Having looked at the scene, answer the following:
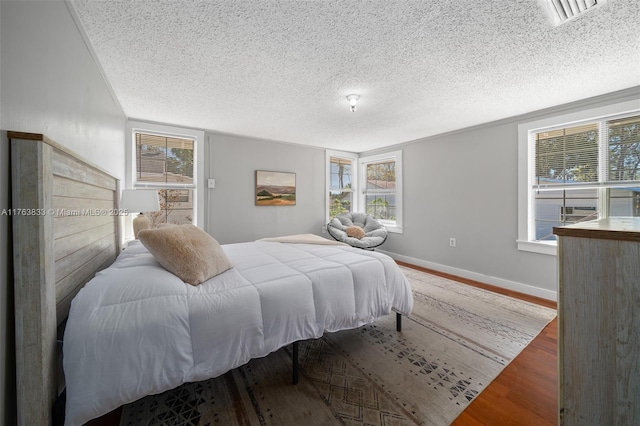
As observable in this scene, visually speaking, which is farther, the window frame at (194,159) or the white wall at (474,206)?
the window frame at (194,159)

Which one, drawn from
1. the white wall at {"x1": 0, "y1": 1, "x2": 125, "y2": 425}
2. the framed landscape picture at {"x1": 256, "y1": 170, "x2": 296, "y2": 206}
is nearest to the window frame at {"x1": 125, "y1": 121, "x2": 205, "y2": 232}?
the framed landscape picture at {"x1": 256, "y1": 170, "x2": 296, "y2": 206}

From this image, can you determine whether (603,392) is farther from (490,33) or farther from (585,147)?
(585,147)

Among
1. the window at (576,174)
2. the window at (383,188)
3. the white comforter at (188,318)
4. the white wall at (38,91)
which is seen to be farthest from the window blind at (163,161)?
the window at (576,174)

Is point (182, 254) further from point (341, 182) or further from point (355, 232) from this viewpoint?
point (341, 182)

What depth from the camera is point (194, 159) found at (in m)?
3.79

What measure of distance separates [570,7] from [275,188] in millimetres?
3893

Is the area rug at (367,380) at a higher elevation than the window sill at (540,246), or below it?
below

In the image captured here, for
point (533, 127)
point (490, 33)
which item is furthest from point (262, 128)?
point (533, 127)

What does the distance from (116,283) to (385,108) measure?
3.00 m

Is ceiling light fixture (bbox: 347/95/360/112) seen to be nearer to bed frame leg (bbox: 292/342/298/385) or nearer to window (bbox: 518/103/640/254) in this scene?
window (bbox: 518/103/640/254)

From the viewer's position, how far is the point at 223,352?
127 cm

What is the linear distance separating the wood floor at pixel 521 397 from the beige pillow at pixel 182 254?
2.68ft

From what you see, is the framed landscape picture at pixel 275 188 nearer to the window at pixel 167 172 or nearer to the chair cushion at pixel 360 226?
the chair cushion at pixel 360 226

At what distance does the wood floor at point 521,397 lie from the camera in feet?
4.40
